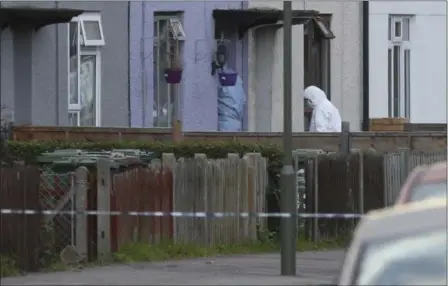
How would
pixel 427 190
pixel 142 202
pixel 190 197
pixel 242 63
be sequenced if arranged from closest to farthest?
pixel 427 190 → pixel 142 202 → pixel 190 197 → pixel 242 63

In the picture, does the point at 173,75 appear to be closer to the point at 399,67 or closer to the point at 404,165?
the point at 404,165

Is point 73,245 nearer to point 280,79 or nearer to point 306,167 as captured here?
point 306,167

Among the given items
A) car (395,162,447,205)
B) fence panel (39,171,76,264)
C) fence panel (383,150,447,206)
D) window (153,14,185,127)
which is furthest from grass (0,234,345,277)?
window (153,14,185,127)

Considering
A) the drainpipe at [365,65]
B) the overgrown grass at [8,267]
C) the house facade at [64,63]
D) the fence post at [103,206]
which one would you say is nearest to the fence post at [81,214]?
the fence post at [103,206]

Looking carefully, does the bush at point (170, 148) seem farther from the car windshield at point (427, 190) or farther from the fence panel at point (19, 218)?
the car windshield at point (427, 190)

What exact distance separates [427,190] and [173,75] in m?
14.2

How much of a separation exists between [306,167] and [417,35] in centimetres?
1146

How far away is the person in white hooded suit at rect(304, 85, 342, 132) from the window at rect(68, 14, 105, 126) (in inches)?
200

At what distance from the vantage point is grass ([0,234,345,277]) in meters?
14.0

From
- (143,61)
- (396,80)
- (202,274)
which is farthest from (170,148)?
(396,80)

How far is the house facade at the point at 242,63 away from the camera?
22609 millimetres

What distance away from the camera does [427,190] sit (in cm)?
Answer: 878

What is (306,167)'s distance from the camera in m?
17.6

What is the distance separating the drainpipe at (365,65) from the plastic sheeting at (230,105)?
146 inches
